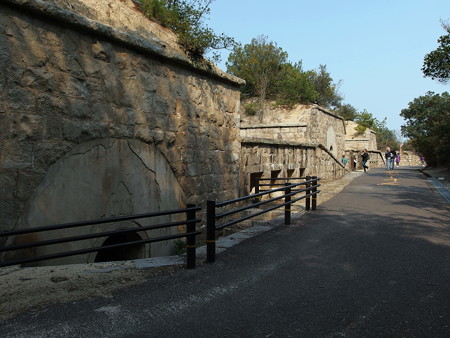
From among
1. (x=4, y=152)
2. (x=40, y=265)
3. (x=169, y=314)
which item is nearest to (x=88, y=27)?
(x=4, y=152)

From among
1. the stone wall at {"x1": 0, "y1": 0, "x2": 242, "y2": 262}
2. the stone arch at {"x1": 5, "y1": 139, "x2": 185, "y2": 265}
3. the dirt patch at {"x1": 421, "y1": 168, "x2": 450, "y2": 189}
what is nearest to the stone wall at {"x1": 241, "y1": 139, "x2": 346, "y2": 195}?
the stone wall at {"x1": 0, "y1": 0, "x2": 242, "y2": 262}

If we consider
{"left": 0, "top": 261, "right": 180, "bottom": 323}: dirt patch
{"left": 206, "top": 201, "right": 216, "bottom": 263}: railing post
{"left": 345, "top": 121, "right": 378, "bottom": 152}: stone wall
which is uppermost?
{"left": 345, "top": 121, "right": 378, "bottom": 152}: stone wall

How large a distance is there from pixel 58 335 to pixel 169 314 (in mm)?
900

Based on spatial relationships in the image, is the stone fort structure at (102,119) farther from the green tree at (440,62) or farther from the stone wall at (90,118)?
the green tree at (440,62)

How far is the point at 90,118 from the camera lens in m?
5.25

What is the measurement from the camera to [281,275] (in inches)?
177

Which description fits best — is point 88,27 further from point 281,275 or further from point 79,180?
point 281,275

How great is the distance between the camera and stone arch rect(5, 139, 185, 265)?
4668mm

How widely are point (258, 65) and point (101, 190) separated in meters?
22.9

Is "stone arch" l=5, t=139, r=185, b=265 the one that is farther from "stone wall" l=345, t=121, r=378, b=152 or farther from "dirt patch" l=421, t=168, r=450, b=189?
"stone wall" l=345, t=121, r=378, b=152

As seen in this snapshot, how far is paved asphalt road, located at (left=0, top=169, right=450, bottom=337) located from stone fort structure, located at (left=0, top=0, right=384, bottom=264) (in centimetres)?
164

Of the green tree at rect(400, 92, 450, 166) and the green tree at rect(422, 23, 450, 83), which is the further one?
the green tree at rect(400, 92, 450, 166)

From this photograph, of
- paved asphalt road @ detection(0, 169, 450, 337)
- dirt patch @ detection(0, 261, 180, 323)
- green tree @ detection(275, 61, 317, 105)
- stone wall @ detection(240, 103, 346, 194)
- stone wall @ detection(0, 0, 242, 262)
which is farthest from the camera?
green tree @ detection(275, 61, 317, 105)

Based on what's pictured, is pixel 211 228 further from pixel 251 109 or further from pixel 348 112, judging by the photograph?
pixel 348 112
